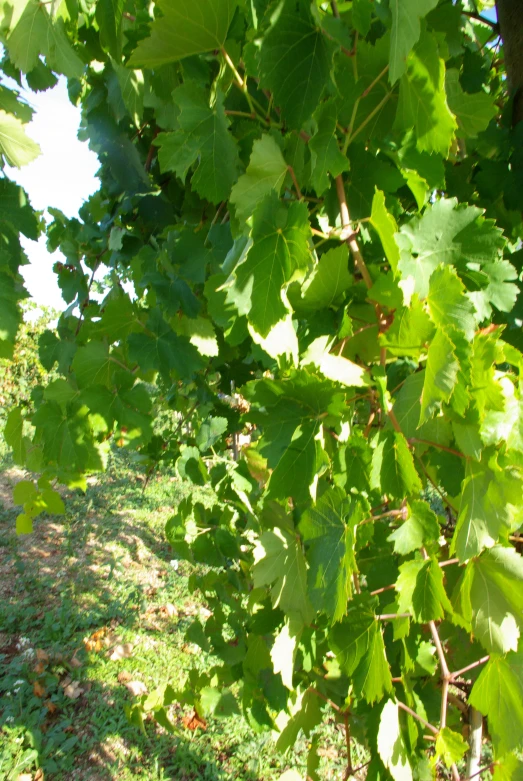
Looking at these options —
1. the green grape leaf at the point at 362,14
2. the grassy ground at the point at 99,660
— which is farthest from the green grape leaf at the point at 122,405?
the grassy ground at the point at 99,660

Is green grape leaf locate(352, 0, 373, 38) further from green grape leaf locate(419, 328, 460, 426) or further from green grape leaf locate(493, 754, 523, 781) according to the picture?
green grape leaf locate(493, 754, 523, 781)

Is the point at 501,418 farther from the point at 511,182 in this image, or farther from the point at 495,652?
the point at 511,182

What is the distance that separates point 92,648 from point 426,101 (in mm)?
3816

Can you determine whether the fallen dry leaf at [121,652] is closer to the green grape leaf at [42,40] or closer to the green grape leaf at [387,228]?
the green grape leaf at [42,40]

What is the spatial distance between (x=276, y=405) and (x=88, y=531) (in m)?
5.17

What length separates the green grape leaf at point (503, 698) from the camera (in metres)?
0.79

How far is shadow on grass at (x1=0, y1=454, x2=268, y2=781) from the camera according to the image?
2.80 m

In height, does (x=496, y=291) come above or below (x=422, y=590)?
above

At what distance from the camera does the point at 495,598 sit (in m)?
0.77

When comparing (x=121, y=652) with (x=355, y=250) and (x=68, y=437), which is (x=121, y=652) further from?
(x=355, y=250)

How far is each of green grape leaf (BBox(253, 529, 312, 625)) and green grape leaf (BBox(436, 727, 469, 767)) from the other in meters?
0.25

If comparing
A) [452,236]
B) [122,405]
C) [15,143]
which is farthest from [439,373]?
[15,143]

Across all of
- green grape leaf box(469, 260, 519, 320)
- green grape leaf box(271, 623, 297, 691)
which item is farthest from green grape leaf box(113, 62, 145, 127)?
green grape leaf box(271, 623, 297, 691)

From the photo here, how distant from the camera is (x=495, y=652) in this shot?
30.5 inches
